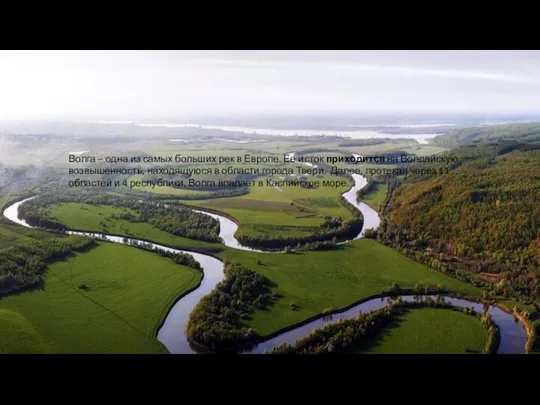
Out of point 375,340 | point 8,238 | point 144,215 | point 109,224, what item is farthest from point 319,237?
point 8,238

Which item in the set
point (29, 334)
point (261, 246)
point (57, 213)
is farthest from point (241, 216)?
point (29, 334)

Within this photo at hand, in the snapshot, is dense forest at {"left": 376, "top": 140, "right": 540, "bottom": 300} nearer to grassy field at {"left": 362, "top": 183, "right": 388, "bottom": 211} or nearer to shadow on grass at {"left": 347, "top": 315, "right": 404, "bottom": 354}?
grassy field at {"left": 362, "top": 183, "right": 388, "bottom": 211}

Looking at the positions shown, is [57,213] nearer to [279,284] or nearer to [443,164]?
[279,284]

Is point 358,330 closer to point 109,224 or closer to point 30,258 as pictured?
point 109,224

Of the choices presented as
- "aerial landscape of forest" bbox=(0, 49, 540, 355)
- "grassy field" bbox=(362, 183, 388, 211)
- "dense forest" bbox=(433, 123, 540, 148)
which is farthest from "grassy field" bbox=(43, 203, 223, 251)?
"dense forest" bbox=(433, 123, 540, 148)

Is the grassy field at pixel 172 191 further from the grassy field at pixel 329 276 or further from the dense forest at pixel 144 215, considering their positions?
the grassy field at pixel 329 276
